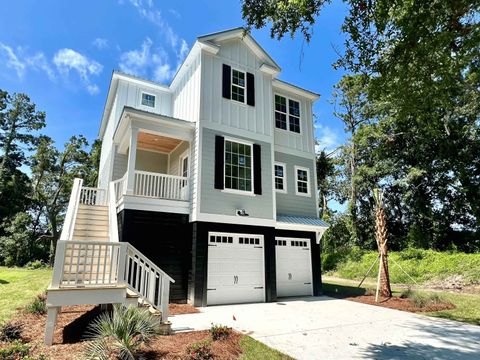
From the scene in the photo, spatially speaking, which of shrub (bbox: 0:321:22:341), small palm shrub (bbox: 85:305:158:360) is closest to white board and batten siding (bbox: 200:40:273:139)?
small palm shrub (bbox: 85:305:158:360)

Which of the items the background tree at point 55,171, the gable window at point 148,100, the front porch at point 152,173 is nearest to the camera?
the front porch at point 152,173

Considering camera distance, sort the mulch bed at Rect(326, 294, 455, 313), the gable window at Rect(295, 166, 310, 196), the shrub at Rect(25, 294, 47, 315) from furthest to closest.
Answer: the gable window at Rect(295, 166, 310, 196), the mulch bed at Rect(326, 294, 455, 313), the shrub at Rect(25, 294, 47, 315)

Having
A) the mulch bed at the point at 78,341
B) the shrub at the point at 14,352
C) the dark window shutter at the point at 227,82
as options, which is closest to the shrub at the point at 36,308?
the mulch bed at the point at 78,341

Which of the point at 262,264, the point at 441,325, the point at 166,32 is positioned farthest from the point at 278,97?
the point at 441,325

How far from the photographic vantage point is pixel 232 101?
1191cm

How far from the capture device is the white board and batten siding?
1134 cm

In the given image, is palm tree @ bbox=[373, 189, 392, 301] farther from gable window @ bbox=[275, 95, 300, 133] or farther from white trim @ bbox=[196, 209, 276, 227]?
gable window @ bbox=[275, 95, 300, 133]

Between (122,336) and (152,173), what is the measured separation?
638 centimetres

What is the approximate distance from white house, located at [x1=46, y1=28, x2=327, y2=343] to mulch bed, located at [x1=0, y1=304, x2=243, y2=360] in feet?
4.99

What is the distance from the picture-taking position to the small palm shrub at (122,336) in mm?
4426

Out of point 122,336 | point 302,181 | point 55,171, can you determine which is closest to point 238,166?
point 302,181

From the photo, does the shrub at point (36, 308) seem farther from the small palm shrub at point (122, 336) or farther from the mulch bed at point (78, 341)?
the small palm shrub at point (122, 336)

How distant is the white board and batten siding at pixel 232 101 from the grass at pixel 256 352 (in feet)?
24.7

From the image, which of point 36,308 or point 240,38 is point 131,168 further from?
point 240,38
